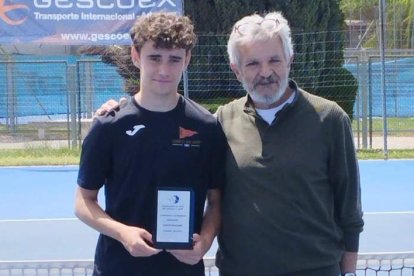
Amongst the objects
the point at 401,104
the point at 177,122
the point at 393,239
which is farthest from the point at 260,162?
the point at 401,104

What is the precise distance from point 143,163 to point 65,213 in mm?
6791

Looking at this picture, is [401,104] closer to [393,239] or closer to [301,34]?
[301,34]

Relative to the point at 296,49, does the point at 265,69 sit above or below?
below

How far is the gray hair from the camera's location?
347 cm

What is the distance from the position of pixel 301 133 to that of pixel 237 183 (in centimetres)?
34

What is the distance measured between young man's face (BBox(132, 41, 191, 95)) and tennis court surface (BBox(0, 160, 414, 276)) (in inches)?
67.3

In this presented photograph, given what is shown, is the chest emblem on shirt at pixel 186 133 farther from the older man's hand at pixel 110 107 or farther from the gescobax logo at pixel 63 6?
the gescobax logo at pixel 63 6

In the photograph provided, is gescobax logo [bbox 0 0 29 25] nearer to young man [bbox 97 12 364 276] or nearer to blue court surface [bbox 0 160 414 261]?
blue court surface [bbox 0 160 414 261]

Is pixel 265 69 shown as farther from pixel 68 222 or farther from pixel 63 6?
pixel 63 6

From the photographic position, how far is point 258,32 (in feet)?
11.4

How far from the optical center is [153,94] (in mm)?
3432

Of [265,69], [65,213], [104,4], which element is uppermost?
[104,4]

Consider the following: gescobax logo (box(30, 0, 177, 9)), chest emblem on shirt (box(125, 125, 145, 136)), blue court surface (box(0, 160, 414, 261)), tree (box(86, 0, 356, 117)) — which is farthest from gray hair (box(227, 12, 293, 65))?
tree (box(86, 0, 356, 117))

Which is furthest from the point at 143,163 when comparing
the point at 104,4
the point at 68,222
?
the point at 104,4
